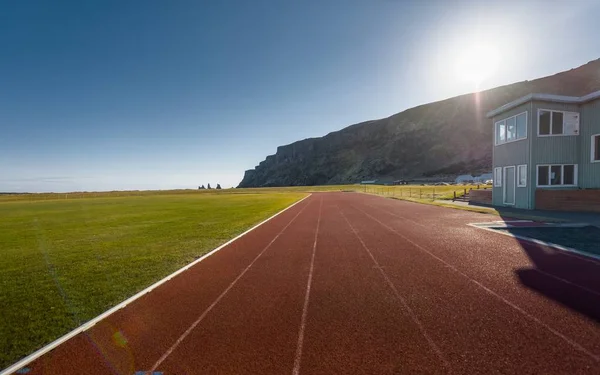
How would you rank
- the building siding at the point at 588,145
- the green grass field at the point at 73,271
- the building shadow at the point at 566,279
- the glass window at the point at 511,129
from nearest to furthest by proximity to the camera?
the green grass field at the point at 73,271 < the building shadow at the point at 566,279 < the building siding at the point at 588,145 < the glass window at the point at 511,129

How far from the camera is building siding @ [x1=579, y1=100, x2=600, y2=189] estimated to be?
770 inches

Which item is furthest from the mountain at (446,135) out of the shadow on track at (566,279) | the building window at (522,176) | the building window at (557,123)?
the shadow on track at (566,279)

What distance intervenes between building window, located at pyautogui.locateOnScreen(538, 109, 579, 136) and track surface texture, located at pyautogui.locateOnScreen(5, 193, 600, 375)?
16258mm

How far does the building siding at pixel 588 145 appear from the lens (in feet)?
64.2

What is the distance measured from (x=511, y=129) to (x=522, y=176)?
407cm

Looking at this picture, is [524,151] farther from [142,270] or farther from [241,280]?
[142,270]

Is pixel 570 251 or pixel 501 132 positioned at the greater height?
pixel 501 132

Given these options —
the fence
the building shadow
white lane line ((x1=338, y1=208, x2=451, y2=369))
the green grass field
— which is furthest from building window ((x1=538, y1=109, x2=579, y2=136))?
the green grass field

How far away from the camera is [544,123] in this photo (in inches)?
826

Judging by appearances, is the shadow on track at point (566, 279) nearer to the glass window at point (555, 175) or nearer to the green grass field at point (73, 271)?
the green grass field at point (73, 271)

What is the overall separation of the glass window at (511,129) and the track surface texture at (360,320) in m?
17.0

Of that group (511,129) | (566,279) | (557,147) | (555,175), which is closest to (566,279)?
(566,279)

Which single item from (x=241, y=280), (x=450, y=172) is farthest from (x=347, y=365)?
(x=450, y=172)

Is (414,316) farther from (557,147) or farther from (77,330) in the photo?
(557,147)
